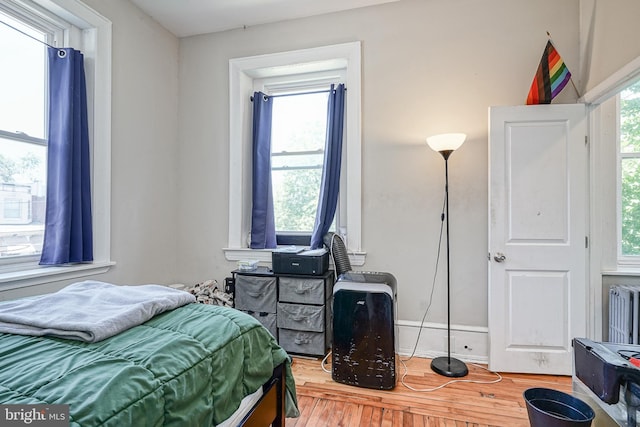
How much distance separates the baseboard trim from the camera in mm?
2545

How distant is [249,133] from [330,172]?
39.0 inches

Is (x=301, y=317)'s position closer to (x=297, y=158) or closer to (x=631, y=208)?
(x=297, y=158)

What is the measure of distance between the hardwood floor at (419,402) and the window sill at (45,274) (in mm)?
1760

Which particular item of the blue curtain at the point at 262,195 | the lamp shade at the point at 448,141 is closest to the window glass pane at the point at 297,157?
the blue curtain at the point at 262,195

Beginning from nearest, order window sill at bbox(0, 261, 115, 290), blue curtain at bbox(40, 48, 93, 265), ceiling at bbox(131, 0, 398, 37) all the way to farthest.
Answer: window sill at bbox(0, 261, 115, 290) < blue curtain at bbox(40, 48, 93, 265) < ceiling at bbox(131, 0, 398, 37)

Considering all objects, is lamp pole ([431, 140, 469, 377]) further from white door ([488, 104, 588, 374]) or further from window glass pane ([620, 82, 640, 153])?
window glass pane ([620, 82, 640, 153])

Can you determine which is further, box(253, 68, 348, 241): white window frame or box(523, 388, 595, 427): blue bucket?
box(253, 68, 348, 241): white window frame

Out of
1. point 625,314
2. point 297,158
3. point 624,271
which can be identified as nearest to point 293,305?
point 297,158

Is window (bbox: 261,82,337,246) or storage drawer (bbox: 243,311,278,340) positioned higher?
window (bbox: 261,82,337,246)

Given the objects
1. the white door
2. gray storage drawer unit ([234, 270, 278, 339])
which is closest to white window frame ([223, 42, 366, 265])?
gray storage drawer unit ([234, 270, 278, 339])

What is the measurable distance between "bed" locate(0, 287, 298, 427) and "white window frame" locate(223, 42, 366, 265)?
1.63 meters

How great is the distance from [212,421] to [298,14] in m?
3.16

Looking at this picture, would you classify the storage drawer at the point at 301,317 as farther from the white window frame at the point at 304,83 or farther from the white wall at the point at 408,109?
the white window frame at the point at 304,83

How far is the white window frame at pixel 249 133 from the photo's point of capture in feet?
9.29
